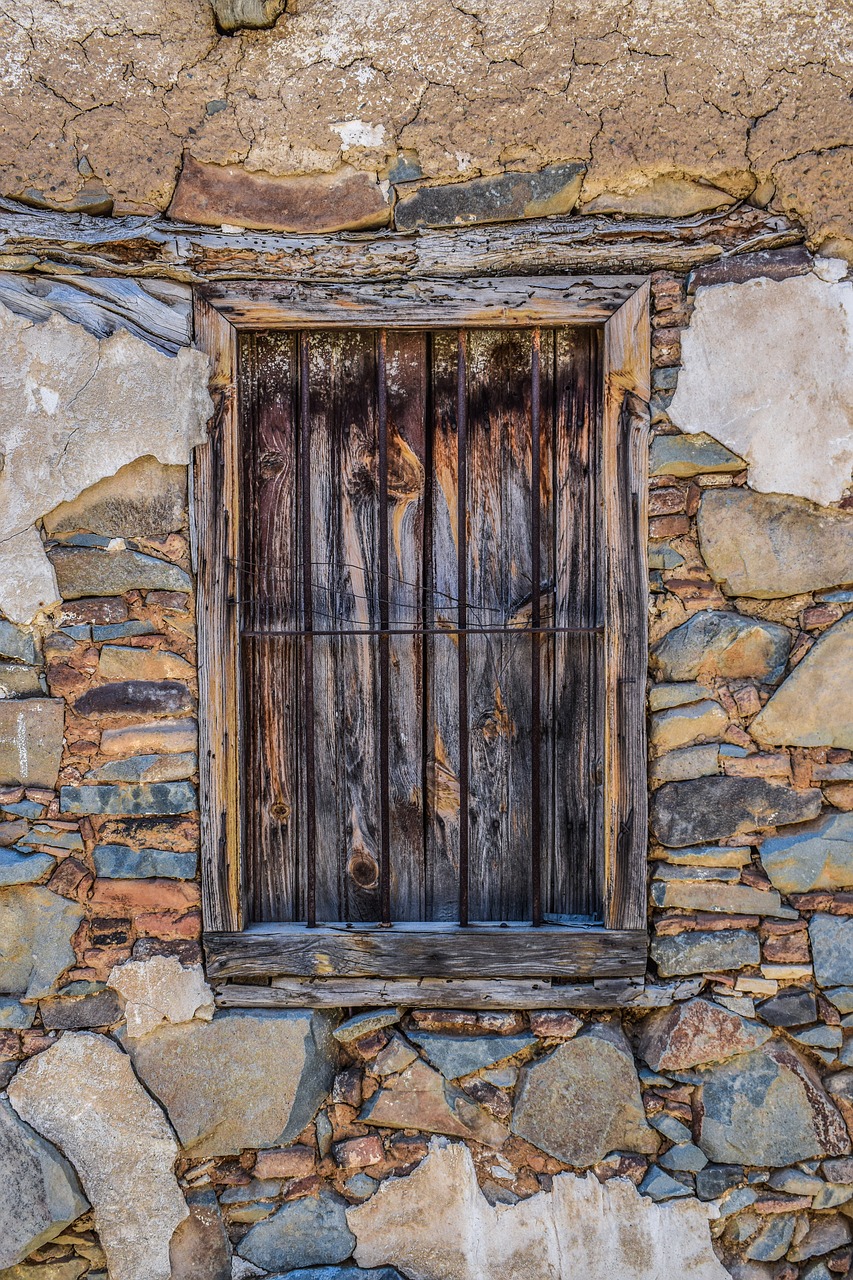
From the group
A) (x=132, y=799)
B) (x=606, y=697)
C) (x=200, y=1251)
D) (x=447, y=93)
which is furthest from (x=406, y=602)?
(x=200, y=1251)

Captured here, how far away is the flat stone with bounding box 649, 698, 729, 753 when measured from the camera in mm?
1918

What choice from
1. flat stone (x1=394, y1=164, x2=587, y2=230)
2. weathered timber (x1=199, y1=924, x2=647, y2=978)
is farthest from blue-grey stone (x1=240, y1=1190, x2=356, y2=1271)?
flat stone (x1=394, y1=164, x2=587, y2=230)

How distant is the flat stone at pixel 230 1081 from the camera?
75.5 inches

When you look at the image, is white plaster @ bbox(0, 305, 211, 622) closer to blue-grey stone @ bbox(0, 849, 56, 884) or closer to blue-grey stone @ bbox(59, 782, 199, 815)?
blue-grey stone @ bbox(59, 782, 199, 815)

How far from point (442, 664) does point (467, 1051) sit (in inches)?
35.2

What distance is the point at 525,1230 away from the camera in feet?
6.23

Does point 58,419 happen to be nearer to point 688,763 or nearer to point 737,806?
point 688,763

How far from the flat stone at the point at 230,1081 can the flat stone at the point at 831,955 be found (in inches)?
45.8

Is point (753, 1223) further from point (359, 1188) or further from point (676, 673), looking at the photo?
point (676, 673)

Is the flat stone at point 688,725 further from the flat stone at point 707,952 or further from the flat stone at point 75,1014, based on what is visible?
the flat stone at point 75,1014

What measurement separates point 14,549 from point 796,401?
1786mm

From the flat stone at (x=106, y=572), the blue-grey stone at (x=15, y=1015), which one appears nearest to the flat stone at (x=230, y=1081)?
the blue-grey stone at (x=15, y=1015)

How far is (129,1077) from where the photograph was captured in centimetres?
191

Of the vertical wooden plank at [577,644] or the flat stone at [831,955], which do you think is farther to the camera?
the vertical wooden plank at [577,644]
